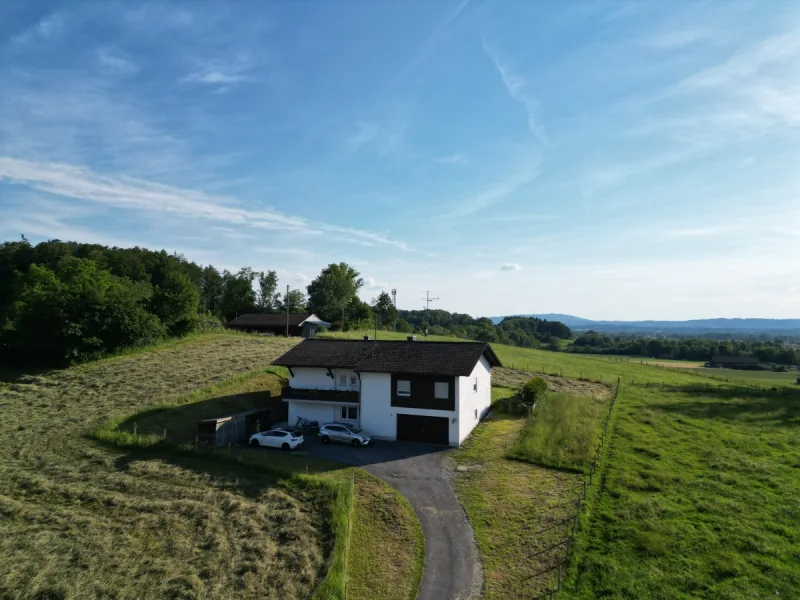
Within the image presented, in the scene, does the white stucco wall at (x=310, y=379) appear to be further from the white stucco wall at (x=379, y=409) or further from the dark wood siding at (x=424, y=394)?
the dark wood siding at (x=424, y=394)

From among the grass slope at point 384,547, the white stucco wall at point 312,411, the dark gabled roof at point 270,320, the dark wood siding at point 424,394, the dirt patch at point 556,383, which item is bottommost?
the grass slope at point 384,547

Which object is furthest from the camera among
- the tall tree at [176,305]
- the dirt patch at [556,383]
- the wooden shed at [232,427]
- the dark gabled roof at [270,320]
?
the dark gabled roof at [270,320]

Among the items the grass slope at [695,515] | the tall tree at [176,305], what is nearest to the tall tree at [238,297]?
the tall tree at [176,305]

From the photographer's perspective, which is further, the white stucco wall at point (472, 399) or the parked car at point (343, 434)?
the white stucco wall at point (472, 399)

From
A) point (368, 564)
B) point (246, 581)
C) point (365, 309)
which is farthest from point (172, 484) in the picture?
point (365, 309)

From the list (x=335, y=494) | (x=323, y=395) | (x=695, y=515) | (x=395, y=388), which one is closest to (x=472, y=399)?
(x=395, y=388)

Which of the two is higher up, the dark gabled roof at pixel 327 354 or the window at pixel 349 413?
the dark gabled roof at pixel 327 354
